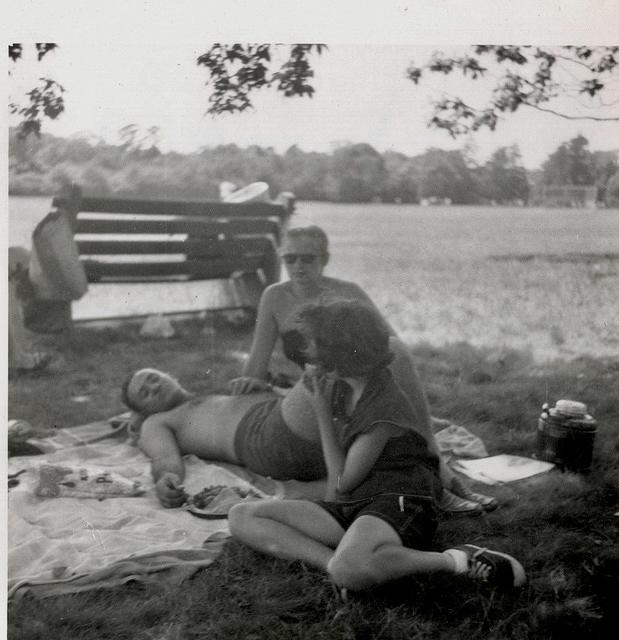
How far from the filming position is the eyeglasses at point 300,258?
293 centimetres

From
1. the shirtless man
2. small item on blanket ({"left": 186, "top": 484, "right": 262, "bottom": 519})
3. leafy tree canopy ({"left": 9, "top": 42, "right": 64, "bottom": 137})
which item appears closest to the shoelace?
the shirtless man

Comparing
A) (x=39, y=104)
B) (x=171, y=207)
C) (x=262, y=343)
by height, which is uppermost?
(x=39, y=104)

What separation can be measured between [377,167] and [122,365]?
4.13 ft

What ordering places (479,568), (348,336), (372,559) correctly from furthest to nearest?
(348,336), (479,568), (372,559)

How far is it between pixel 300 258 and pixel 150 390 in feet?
2.55

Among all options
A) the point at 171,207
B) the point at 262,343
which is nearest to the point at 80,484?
the point at 262,343

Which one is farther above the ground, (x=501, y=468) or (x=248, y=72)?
(x=248, y=72)

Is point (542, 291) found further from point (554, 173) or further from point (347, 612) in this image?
point (347, 612)

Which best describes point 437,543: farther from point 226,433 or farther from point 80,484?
point 80,484

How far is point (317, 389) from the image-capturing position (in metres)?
→ 2.87

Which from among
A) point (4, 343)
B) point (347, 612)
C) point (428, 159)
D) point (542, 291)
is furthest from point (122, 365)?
point (542, 291)

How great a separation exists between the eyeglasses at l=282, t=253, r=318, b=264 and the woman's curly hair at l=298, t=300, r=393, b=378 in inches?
6.7

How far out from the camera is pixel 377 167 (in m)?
3.02

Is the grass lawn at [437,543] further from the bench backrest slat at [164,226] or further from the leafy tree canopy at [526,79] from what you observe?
the leafy tree canopy at [526,79]
